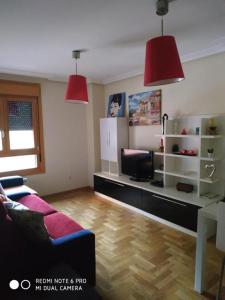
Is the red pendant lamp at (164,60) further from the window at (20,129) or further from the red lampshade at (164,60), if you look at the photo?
the window at (20,129)

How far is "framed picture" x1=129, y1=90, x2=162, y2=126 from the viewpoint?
3752 millimetres

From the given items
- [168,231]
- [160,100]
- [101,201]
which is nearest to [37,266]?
[168,231]

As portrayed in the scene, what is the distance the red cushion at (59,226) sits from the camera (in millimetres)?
2001

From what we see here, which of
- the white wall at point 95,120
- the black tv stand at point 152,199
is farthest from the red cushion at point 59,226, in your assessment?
the white wall at point 95,120

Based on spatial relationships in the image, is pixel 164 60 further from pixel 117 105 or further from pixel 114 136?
pixel 117 105

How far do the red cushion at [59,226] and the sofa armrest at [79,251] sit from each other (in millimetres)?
248

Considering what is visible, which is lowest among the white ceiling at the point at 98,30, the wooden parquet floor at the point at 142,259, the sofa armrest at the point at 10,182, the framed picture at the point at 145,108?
the wooden parquet floor at the point at 142,259

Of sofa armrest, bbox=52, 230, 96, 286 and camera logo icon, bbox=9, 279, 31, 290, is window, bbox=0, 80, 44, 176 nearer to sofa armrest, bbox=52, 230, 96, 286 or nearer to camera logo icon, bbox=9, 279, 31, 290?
sofa armrest, bbox=52, 230, 96, 286

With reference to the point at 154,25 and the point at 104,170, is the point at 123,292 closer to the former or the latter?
the point at 154,25

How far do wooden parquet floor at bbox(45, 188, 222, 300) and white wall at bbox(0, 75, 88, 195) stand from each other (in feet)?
3.89

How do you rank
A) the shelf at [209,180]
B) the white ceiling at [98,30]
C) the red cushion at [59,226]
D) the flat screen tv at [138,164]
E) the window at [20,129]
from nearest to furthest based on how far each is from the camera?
the white ceiling at [98,30], the red cushion at [59,226], the shelf at [209,180], the flat screen tv at [138,164], the window at [20,129]

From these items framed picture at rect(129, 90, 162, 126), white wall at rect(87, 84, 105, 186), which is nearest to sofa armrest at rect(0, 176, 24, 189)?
white wall at rect(87, 84, 105, 186)

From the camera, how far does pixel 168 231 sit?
2990 mm

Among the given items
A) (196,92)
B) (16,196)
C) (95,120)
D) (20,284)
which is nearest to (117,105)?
(95,120)
